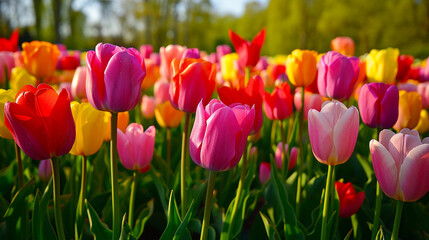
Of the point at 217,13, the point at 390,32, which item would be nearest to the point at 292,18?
the point at 390,32

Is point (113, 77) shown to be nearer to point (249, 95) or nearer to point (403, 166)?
point (249, 95)

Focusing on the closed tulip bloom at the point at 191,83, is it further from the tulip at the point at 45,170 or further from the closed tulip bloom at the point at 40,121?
the tulip at the point at 45,170

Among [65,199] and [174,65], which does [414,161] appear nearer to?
[174,65]

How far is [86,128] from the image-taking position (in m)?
1.13

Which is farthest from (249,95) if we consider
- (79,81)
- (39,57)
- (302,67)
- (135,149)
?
(39,57)

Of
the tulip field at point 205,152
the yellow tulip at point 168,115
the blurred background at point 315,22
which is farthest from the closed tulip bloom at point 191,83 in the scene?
the blurred background at point 315,22

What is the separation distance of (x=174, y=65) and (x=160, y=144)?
3.39 ft

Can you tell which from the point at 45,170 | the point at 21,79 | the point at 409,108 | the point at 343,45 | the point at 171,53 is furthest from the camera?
the point at 343,45

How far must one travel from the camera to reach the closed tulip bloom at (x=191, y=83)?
1.16 meters

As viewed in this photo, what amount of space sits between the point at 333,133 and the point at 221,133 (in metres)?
0.32

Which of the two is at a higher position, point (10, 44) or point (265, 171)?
point (10, 44)

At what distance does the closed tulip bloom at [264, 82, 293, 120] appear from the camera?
161 cm

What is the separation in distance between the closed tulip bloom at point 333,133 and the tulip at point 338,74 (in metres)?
0.46

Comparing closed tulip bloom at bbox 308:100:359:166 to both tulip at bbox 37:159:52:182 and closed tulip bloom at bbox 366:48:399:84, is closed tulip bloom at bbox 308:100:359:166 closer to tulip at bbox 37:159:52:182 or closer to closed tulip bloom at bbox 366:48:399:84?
tulip at bbox 37:159:52:182
